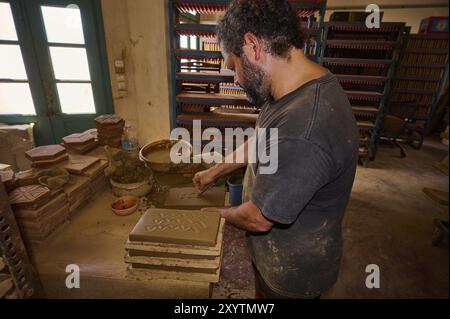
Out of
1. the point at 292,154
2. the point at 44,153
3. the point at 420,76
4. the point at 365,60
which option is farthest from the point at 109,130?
the point at 420,76

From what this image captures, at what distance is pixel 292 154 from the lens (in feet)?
2.90

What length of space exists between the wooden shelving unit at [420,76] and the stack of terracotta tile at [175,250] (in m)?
5.88

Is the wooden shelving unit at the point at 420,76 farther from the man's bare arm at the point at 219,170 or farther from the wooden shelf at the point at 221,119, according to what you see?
the man's bare arm at the point at 219,170

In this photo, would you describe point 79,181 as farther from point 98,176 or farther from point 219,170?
point 219,170

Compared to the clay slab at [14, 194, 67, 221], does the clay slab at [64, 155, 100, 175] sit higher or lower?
higher

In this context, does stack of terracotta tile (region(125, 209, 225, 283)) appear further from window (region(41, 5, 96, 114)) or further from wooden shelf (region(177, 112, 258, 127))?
window (region(41, 5, 96, 114))

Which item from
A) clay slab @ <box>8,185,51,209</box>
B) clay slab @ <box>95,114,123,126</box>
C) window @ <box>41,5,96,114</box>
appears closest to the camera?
clay slab @ <box>8,185,51,209</box>

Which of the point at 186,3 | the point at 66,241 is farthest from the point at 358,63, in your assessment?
the point at 66,241

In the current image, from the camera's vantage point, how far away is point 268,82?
114 cm

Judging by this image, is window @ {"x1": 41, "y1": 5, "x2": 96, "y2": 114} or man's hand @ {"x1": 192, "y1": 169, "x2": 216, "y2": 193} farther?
window @ {"x1": 41, "y1": 5, "x2": 96, "y2": 114}

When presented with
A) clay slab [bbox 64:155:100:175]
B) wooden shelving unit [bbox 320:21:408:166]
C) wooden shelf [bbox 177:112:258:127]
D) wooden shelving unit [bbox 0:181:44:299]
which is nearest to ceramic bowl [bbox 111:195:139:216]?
clay slab [bbox 64:155:100:175]

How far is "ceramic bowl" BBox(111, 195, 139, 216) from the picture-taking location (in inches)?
67.6

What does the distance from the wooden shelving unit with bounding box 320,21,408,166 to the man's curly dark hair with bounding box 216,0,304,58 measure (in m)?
3.67

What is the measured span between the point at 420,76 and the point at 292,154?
6.53m
